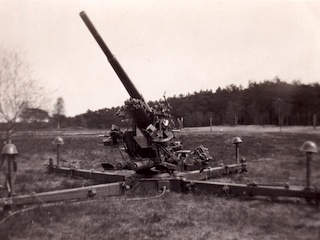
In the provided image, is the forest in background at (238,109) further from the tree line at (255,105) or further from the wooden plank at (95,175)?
the wooden plank at (95,175)

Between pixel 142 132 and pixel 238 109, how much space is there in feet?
77.6

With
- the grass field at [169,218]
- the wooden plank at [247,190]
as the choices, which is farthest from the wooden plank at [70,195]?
the wooden plank at [247,190]

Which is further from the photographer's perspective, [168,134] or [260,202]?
[168,134]

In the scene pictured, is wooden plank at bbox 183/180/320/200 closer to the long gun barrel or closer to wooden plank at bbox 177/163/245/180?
wooden plank at bbox 177/163/245/180

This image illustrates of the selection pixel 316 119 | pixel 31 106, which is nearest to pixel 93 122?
pixel 31 106

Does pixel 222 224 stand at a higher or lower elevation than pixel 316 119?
lower

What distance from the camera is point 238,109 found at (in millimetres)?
31375

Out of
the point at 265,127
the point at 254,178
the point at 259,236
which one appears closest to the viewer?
the point at 259,236

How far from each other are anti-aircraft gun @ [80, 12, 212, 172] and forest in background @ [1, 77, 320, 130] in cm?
36

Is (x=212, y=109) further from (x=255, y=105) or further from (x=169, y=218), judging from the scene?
(x=169, y=218)

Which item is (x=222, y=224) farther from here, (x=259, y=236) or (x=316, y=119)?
(x=316, y=119)

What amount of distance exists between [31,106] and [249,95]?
70.9ft

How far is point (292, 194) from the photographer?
6.13 m

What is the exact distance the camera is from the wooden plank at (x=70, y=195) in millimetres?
5655
